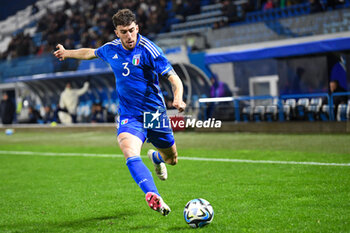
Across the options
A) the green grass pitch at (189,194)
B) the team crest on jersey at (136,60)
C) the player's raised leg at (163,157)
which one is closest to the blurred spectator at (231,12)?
the green grass pitch at (189,194)

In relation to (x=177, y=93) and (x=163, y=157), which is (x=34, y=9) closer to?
(x=163, y=157)

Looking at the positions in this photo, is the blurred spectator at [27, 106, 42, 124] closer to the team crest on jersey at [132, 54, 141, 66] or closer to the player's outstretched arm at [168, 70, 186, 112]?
the team crest on jersey at [132, 54, 141, 66]

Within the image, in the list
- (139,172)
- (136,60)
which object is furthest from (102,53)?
(139,172)

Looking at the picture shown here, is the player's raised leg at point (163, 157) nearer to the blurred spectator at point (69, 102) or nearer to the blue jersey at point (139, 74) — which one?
the blue jersey at point (139, 74)

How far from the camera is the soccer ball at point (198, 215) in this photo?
163 inches

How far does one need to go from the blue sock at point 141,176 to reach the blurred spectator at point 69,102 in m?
19.0

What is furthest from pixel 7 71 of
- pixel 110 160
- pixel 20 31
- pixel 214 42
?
pixel 110 160

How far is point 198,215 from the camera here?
416 cm

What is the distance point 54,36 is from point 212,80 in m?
15.6

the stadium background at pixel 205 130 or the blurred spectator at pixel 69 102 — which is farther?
the blurred spectator at pixel 69 102

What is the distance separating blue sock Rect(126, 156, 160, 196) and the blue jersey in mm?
666

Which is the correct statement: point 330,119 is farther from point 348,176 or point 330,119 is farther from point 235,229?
point 235,229

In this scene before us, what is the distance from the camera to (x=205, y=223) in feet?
13.8

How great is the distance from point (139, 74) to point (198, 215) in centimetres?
172
